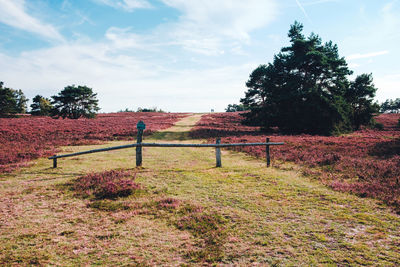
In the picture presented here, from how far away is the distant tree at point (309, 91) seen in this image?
26.3 metres

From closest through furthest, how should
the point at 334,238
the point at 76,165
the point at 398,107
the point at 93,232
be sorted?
the point at 334,238
the point at 93,232
the point at 76,165
the point at 398,107

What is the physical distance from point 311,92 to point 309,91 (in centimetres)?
39

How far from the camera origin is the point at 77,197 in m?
6.85

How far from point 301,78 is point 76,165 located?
2797cm

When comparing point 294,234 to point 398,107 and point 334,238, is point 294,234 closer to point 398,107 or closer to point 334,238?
point 334,238

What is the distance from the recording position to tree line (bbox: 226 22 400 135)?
86.5 ft

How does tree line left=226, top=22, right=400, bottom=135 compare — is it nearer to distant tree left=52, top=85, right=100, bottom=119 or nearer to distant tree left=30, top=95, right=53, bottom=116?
distant tree left=52, top=85, right=100, bottom=119

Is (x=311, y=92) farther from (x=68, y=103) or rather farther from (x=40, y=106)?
(x=40, y=106)

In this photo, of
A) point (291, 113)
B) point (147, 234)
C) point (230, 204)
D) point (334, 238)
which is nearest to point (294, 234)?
point (334, 238)

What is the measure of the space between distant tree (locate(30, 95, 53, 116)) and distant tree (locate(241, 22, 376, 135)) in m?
74.4

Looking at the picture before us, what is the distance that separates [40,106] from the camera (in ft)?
241

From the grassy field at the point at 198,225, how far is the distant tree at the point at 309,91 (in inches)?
842

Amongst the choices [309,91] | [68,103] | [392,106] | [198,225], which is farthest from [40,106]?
[392,106]

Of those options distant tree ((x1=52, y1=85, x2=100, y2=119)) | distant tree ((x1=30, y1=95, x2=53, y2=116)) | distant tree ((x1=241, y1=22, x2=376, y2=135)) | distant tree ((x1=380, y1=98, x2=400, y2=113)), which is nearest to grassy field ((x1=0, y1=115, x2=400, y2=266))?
distant tree ((x1=241, y1=22, x2=376, y2=135))
